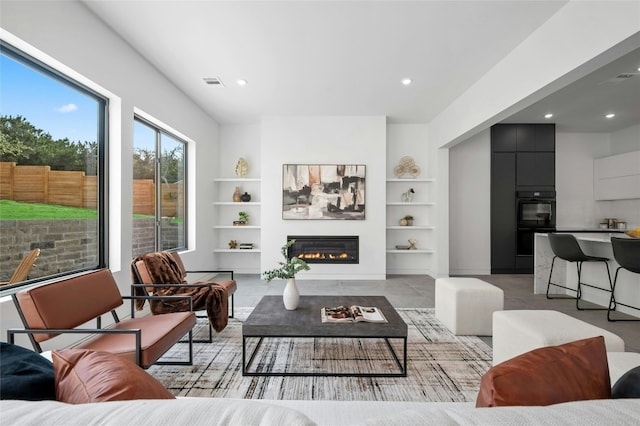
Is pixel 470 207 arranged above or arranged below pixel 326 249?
above

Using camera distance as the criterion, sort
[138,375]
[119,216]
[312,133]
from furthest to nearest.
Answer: [312,133], [119,216], [138,375]

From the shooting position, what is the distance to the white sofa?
0.65 metres

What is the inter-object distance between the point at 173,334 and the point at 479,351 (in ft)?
8.02

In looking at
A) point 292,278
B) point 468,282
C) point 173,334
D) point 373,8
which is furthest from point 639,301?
point 173,334

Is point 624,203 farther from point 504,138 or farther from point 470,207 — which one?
point 470,207

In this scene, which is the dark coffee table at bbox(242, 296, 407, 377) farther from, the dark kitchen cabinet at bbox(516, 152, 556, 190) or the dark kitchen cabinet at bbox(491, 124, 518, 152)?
the dark kitchen cabinet at bbox(516, 152, 556, 190)

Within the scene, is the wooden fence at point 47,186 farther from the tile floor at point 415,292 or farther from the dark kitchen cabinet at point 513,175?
the dark kitchen cabinet at point 513,175

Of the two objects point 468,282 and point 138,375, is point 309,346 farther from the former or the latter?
point 138,375

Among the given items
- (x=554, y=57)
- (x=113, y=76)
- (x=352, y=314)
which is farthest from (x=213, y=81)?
(x=554, y=57)

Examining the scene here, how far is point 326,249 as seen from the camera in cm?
615

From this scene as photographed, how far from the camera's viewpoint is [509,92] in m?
3.70

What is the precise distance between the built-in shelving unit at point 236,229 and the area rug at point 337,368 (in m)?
3.31

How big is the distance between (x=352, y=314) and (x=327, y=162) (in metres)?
3.86

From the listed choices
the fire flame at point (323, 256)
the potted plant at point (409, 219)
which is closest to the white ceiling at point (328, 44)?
the potted plant at point (409, 219)
